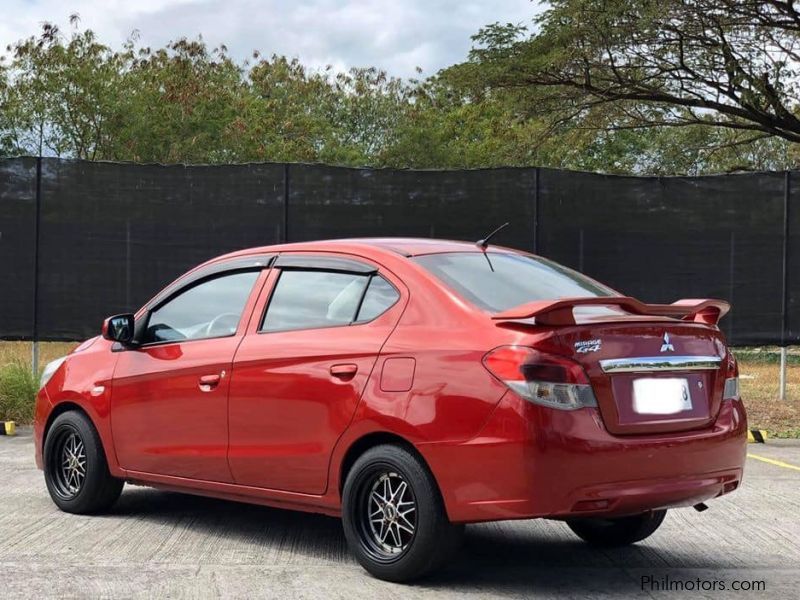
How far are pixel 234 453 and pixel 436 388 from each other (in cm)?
146

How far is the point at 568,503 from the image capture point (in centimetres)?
471

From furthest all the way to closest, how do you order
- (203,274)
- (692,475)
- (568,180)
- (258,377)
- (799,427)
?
(568,180) < (799,427) < (203,274) < (258,377) < (692,475)

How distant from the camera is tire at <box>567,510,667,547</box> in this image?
5.96m

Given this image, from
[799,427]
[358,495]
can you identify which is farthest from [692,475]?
[799,427]

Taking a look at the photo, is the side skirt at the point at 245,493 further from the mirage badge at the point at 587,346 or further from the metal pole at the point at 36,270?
the metal pole at the point at 36,270

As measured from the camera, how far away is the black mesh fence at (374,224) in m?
12.0

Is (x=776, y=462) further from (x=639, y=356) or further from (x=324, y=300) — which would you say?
(x=324, y=300)

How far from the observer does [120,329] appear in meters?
6.66

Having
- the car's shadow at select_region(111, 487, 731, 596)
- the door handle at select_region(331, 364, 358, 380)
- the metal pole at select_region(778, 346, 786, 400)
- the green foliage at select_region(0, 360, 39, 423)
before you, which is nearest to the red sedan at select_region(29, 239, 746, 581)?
the door handle at select_region(331, 364, 358, 380)

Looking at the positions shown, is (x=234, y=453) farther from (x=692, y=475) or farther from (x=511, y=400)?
(x=692, y=475)

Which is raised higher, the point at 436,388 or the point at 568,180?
the point at 568,180

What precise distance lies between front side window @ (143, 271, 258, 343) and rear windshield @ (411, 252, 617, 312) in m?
1.20

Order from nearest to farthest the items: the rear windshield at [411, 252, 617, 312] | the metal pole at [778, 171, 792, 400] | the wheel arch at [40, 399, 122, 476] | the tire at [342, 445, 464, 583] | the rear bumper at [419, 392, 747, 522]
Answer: the rear bumper at [419, 392, 747, 522], the tire at [342, 445, 464, 583], the rear windshield at [411, 252, 617, 312], the wheel arch at [40, 399, 122, 476], the metal pole at [778, 171, 792, 400]

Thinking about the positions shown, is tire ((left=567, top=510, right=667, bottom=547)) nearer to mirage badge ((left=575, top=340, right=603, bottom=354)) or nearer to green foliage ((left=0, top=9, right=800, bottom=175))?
mirage badge ((left=575, top=340, right=603, bottom=354))
